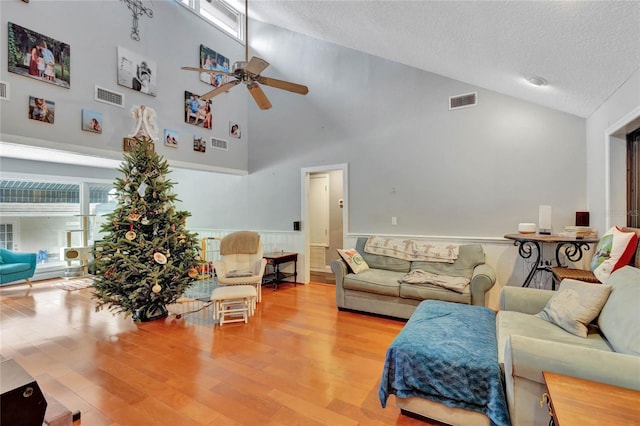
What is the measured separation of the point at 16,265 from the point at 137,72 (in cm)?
385

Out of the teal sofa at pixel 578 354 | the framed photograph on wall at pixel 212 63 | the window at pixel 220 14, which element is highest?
the window at pixel 220 14

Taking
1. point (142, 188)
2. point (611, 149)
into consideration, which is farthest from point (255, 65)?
point (611, 149)

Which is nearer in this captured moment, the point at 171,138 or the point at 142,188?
the point at 142,188

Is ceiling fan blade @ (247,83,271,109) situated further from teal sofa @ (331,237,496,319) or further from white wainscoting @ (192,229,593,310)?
white wainscoting @ (192,229,593,310)

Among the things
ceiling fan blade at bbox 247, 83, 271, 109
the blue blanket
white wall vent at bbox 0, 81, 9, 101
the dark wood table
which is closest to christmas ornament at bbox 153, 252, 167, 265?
the dark wood table

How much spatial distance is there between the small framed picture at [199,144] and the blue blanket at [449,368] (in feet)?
15.1

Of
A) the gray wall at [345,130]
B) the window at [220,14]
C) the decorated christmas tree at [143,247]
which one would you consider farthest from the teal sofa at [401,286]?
the window at [220,14]

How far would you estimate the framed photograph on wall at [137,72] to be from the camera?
4137 mm

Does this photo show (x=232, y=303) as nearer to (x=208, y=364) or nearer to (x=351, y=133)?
(x=208, y=364)

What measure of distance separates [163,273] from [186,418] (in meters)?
1.97

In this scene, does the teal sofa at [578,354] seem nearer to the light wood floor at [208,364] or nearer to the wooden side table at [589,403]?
the wooden side table at [589,403]

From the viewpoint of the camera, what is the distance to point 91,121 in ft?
12.6

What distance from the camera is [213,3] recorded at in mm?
5465

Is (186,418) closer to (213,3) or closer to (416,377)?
(416,377)
